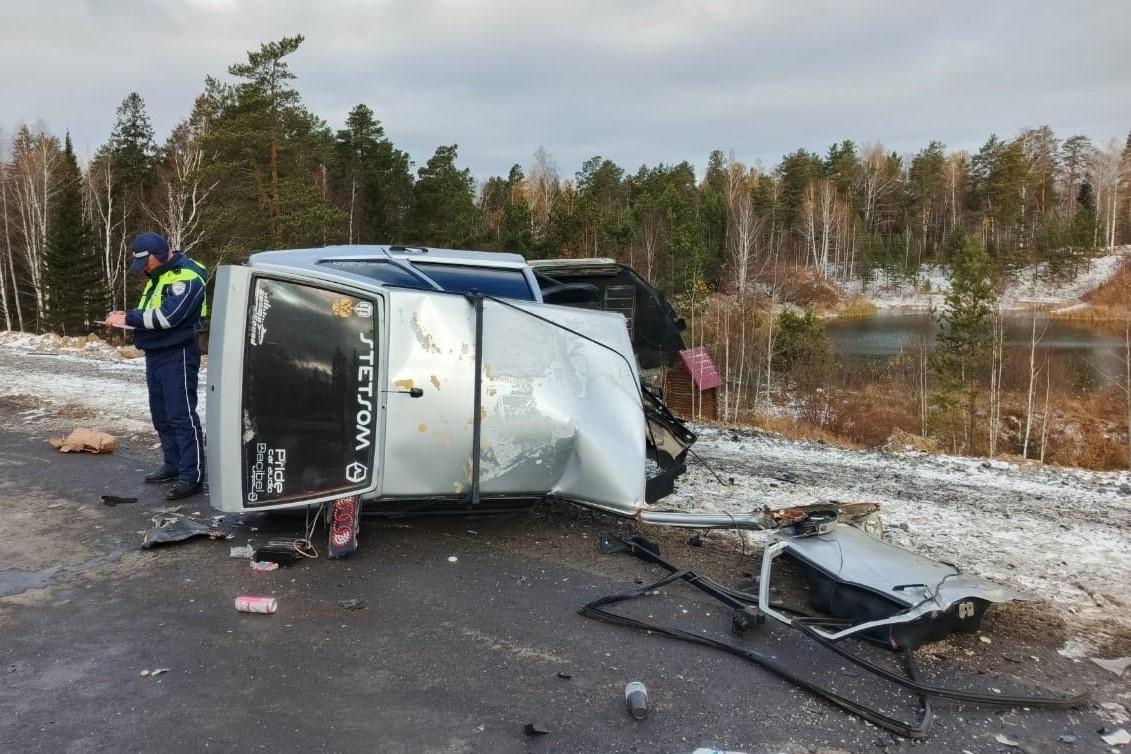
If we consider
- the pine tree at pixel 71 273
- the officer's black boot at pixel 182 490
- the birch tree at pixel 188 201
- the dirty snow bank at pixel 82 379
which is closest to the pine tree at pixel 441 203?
the birch tree at pixel 188 201

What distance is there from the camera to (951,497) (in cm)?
644

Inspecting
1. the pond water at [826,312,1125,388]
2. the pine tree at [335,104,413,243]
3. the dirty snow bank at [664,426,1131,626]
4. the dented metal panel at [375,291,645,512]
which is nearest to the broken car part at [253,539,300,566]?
the dented metal panel at [375,291,645,512]

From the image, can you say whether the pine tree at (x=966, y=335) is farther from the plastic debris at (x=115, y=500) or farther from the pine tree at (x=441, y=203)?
the plastic debris at (x=115, y=500)

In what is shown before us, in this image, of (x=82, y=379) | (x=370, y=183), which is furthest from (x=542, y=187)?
(x=82, y=379)

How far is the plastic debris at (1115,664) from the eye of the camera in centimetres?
337

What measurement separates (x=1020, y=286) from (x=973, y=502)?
220ft

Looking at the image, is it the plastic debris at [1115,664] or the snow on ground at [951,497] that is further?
the snow on ground at [951,497]

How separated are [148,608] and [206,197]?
91.5ft

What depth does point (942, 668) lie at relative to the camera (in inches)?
131

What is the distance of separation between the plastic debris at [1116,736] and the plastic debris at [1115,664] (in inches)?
22.1

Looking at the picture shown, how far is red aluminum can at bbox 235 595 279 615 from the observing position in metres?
3.67

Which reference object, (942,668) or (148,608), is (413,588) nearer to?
(148,608)

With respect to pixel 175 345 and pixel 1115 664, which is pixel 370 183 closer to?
pixel 175 345

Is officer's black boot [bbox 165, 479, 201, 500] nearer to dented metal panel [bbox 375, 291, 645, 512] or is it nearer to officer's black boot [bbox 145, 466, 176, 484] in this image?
officer's black boot [bbox 145, 466, 176, 484]
